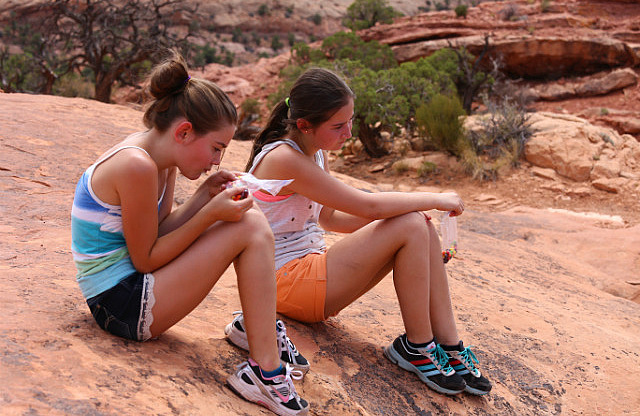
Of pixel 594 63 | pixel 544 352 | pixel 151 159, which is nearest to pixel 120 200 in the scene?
pixel 151 159

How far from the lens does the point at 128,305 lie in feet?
5.70

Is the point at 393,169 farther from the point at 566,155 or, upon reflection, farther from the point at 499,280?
the point at 499,280

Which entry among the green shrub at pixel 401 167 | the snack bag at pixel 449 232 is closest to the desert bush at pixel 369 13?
the green shrub at pixel 401 167

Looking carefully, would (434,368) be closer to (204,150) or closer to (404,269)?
(404,269)

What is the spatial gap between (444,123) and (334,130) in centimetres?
740

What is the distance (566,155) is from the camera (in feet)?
28.8

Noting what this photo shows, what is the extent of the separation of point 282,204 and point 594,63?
51.3ft

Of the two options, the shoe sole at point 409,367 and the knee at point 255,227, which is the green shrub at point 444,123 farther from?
the knee at point 255,227

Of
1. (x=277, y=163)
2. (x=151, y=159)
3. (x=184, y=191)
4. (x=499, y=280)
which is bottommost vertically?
(x=499, y=280)

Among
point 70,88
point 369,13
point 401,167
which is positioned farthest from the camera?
point 369,13

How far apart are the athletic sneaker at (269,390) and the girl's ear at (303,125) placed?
0.97m

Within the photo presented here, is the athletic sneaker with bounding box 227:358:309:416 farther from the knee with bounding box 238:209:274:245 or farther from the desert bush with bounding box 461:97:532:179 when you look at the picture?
the desert bush with bounding box 461:97:532:179

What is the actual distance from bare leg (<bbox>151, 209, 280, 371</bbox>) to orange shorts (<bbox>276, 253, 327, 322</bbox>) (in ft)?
1.44

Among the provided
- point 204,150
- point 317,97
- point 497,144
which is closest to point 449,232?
point 317,97
